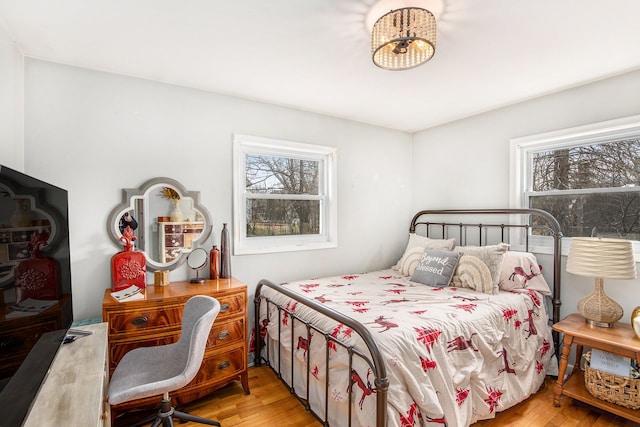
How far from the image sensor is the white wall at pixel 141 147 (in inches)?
80.7

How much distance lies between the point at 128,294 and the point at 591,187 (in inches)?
138

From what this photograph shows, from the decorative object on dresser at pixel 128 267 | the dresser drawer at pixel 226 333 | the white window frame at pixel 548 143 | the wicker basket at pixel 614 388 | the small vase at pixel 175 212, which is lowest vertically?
the wicker basket at pixel 614 388

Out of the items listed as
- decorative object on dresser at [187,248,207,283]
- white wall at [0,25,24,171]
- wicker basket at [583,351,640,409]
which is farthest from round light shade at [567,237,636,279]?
white wall at [0,25,24,171]

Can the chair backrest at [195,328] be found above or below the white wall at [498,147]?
below

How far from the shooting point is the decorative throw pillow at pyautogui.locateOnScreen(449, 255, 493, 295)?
245 centimetres

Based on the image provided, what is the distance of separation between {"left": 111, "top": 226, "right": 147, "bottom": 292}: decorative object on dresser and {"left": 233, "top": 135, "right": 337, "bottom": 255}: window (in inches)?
28.8

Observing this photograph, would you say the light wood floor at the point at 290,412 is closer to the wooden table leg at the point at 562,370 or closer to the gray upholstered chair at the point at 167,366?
the wooden table leg at the point at 562,370

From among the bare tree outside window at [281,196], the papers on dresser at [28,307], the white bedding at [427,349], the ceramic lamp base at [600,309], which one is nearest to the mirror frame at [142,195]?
the bare tree outside window at [281,196]

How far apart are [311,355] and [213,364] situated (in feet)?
2.32

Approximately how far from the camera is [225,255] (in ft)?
8.29

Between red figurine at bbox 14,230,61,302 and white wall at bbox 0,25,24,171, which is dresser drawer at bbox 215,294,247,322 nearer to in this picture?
red figurine at bbox 14,230,61,302

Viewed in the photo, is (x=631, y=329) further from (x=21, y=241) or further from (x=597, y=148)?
(x=21, y=241)

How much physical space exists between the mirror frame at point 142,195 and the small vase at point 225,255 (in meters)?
0.13

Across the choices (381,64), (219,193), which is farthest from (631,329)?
(219,193)
